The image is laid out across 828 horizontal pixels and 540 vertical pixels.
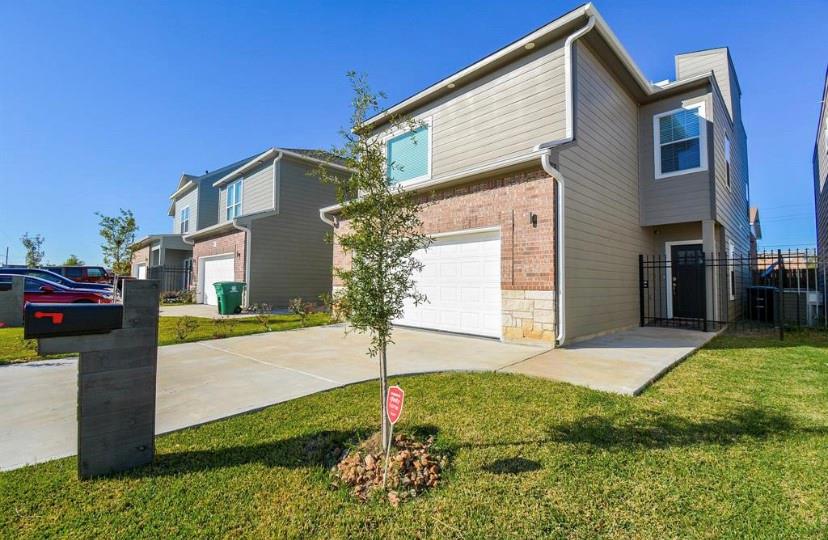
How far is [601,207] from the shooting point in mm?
8461

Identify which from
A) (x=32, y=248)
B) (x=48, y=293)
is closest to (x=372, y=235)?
(x=48, y=293)

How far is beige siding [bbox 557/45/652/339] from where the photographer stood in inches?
290

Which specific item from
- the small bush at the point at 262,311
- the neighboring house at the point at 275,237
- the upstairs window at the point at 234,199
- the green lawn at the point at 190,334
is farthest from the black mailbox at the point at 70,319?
the upstairs window at the point at 234,199

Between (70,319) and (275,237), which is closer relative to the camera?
(70,319)

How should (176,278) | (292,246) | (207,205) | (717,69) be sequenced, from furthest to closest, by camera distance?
1. (176,278)
2. (207,205)
3. (292,246)
4. (717,69)

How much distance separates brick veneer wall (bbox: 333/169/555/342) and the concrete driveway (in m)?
0.53

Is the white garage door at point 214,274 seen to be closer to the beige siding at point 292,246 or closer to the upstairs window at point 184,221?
the beige siding at point 292,246

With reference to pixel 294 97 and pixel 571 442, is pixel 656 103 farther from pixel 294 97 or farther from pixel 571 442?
pixel 571 442

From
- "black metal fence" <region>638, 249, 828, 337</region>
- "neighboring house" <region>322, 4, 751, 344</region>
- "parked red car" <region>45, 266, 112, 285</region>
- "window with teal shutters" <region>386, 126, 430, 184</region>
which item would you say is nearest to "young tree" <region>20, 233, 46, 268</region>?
"parked red car" <region>45, 266, 112, 285</region>

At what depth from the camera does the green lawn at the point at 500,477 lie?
208cm

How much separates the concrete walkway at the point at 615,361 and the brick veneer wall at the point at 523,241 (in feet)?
2.67

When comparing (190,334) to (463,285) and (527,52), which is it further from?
(527,52)

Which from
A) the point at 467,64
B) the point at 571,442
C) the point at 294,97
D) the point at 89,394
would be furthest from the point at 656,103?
the point at 89,394

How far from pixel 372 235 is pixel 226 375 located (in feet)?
11.7
